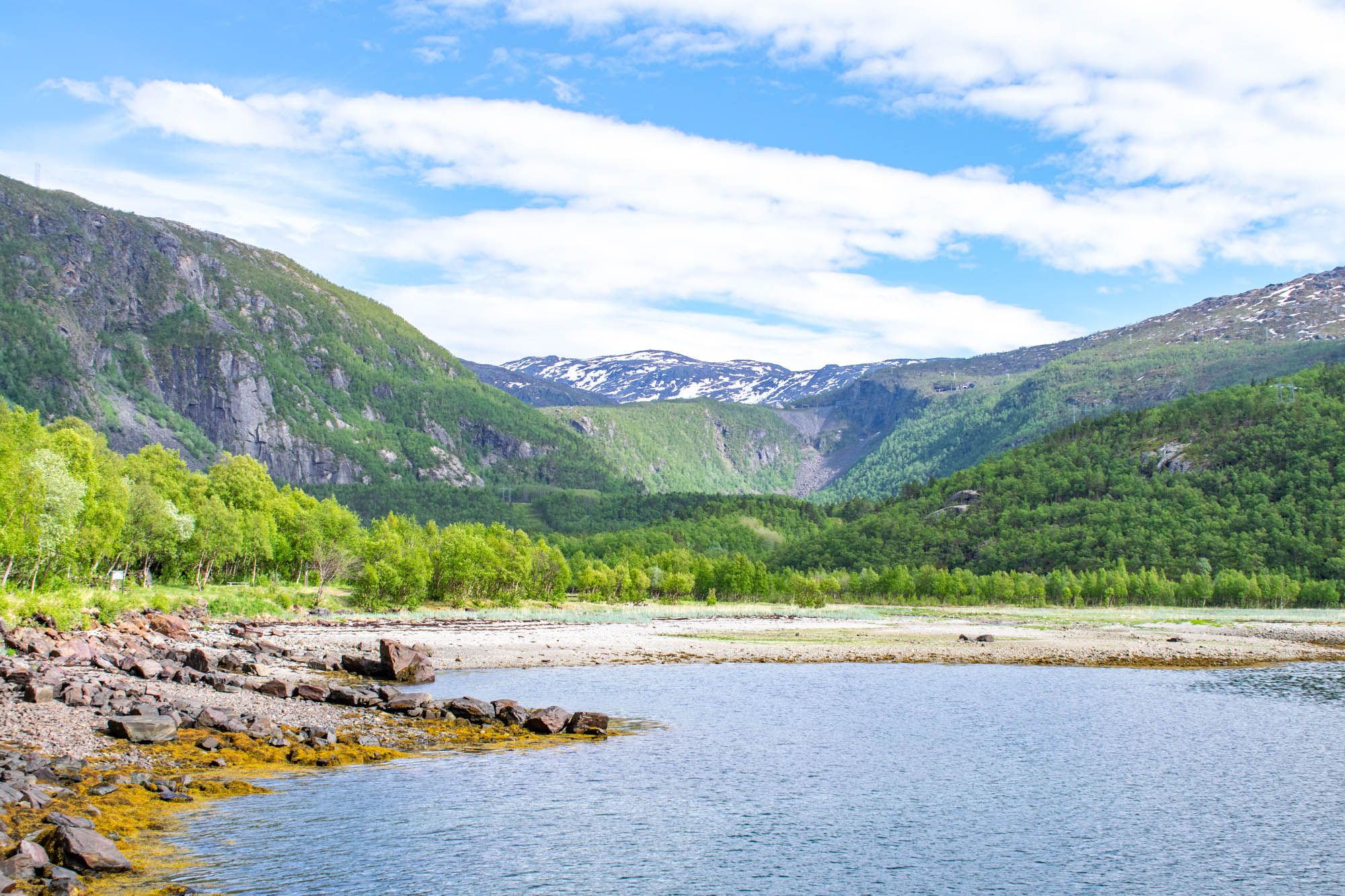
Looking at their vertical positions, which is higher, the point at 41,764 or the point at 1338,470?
the point at 1338,470

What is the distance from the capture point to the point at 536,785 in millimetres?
31297

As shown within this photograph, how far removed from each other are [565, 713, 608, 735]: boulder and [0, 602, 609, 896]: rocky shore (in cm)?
6

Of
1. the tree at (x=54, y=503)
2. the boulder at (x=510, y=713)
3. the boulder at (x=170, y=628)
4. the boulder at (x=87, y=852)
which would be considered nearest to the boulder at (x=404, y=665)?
the boulder at (x=510, y=713)

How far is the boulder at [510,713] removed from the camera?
40562 mm

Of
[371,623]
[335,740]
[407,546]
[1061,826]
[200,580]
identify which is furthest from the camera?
[407,546]

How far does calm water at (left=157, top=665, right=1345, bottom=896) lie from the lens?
23.7m

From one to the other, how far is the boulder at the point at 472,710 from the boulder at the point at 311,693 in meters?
6.22

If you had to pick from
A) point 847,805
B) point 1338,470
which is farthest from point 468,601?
point 1338,470

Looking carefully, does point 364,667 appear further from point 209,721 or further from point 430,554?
point 430,554

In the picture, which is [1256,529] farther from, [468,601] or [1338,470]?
[468,601]

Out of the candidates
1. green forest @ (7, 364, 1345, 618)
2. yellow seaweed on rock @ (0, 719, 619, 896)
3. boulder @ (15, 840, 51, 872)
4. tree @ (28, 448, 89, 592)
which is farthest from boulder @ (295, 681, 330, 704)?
tree @ (28, 448, 89, 592)

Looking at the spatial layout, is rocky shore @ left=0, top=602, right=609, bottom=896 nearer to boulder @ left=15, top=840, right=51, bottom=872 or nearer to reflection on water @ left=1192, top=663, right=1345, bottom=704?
boulder @ left=15, top=840, right=51, bottom=872

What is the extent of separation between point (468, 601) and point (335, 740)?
9307 centimetres

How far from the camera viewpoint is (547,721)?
39500 millimetres
